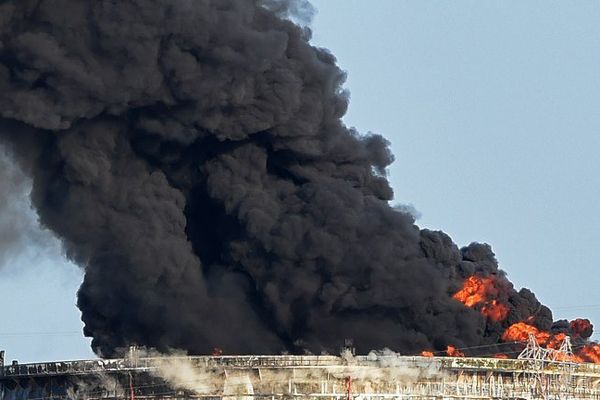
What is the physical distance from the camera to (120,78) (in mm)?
150375

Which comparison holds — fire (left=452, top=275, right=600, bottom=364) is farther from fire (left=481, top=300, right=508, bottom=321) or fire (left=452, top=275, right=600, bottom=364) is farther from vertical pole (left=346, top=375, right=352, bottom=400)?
vertical pole (left=346, top=375, right=352, bottom=400)

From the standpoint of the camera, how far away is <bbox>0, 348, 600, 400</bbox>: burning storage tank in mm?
148875

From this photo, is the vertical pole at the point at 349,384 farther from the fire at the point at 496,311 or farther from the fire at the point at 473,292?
the fire at the point at 496,311

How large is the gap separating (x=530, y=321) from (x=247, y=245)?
24.3 meters

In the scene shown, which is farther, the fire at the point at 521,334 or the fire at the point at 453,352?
the fire at the point at 521,334

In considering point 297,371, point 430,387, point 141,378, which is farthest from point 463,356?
point 141,378

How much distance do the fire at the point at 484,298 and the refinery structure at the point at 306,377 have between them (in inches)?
239

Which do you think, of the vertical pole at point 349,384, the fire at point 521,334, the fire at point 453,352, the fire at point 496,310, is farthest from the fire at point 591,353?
the vertical pole at point 349,384

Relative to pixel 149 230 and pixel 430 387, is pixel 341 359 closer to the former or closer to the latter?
pixel 430 387

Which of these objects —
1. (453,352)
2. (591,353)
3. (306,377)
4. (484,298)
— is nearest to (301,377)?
(306,377)

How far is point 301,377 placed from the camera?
492 ft

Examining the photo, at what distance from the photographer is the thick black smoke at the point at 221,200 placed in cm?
15162

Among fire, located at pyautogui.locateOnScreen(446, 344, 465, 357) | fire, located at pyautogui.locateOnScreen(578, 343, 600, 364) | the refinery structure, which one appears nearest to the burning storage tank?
the refinery structure

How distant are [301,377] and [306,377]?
40cm
